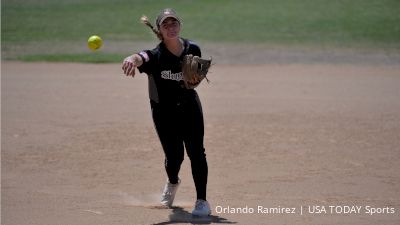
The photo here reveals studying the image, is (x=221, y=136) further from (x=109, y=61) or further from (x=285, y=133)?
(x=109, y=61)

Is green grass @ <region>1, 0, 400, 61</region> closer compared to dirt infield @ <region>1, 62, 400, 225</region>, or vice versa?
dirt infield @ <region>1, 62, 400, 225</region>

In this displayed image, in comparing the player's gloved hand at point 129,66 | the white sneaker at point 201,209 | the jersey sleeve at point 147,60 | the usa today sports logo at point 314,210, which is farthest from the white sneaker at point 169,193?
the player's gloved hand at point 129,66

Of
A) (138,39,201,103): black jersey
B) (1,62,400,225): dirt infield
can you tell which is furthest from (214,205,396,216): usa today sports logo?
(138,39,201,103): black jersey

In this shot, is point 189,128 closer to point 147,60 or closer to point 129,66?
point 147,60

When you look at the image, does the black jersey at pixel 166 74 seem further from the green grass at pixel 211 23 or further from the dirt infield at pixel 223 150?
the green grass at pixel 211 23

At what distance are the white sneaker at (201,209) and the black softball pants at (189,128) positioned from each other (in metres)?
0.07

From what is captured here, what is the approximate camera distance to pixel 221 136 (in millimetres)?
9711

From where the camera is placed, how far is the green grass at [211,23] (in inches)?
819

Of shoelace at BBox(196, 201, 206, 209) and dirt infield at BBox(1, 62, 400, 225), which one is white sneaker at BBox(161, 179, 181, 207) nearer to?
dirt infield at BBox(1, 62, 400, 225)

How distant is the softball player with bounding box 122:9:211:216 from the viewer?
573 cm

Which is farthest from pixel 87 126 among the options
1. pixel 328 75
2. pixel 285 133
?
pixel 328 75

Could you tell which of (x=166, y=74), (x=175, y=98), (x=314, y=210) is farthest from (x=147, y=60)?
(x=314, y=210)

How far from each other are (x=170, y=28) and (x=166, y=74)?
1.20 ft

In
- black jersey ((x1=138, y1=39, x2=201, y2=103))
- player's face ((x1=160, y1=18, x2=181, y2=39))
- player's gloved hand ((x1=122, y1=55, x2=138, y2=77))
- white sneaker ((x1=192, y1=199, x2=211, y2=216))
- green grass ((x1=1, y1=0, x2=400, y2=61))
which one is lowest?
white sneaker ((x1=192, y1=199, x2=211, y2=216))
